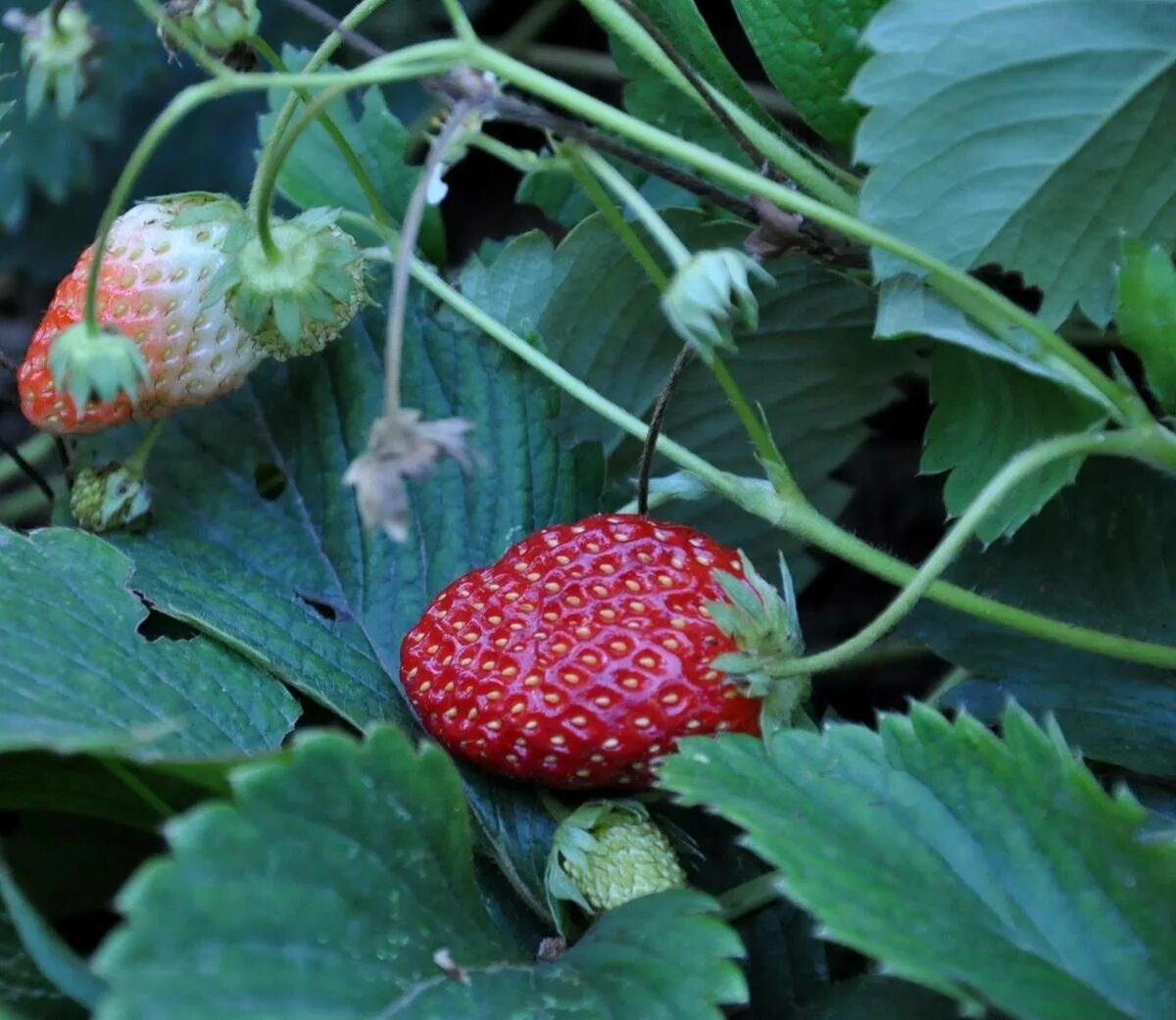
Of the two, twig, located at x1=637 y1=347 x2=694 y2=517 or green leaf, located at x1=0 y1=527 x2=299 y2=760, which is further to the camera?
twig, located at x1=637 y1=347 x2=694 y2=517

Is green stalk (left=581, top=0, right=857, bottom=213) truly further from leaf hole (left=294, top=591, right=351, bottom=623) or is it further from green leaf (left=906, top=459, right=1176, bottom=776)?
leaf hole (left=294, top=591, right=351, bottom=623)

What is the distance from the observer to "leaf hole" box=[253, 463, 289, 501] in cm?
101

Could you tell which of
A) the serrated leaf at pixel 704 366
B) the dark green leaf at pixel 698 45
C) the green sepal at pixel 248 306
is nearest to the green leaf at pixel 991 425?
the serrated leaf at pixel 704 366

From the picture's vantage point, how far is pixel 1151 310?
2.56 ft

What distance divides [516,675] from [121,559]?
26 centimetres

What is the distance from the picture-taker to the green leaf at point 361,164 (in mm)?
1098

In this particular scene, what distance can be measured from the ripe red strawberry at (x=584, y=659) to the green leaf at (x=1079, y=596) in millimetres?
253

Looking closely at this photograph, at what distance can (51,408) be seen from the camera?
91 cm

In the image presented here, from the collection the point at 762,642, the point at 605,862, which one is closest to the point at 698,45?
the point at 762,642

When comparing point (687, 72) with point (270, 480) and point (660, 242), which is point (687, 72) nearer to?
point (660, 242)

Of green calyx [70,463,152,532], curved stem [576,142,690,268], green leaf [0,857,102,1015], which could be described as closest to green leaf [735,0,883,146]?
curved stem [576,142,690,268]

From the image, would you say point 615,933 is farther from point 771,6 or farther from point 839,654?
point 771,6

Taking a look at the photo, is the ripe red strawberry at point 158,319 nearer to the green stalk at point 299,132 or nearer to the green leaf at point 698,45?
the green stalk at point 299,132

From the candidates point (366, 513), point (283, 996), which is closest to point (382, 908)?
point (283, 996)
